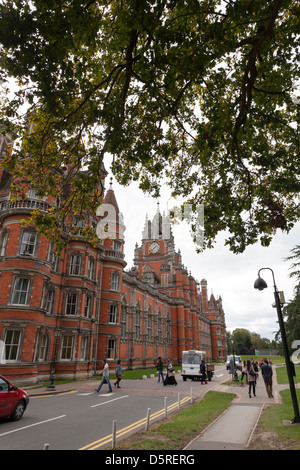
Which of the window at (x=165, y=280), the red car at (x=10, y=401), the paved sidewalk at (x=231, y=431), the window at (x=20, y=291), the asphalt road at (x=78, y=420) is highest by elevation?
the window at (x=165, y=280)

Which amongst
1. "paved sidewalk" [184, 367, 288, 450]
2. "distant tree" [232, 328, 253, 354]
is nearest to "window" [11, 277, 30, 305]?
"paved sidewalk" [184, 367, 288, 450]

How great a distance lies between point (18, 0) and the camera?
249 inches

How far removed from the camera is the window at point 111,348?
3136 centimetres

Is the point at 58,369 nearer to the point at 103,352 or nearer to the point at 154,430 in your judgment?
the point at 103,352

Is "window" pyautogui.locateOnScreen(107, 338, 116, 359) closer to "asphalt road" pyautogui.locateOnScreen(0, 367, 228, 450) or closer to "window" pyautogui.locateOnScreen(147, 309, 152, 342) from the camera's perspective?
"asphalt road" pyautogui.locateOnScreen(0, 367, 228, 450)

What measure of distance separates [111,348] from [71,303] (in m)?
8.17

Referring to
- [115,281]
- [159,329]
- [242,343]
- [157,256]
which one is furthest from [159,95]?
[242,343]

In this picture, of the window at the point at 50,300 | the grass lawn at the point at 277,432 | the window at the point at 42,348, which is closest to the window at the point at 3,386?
the grass lawn at the point at 277,432

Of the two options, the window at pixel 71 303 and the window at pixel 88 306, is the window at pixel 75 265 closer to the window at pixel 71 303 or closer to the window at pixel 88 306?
the window at pixel 71 303

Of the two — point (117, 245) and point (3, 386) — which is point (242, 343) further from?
point (3, 386)

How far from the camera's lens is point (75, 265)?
27719 mm

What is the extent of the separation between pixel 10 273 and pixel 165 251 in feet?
165

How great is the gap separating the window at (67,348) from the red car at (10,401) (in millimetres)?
15153

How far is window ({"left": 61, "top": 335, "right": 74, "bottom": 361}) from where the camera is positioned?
25547 mm
